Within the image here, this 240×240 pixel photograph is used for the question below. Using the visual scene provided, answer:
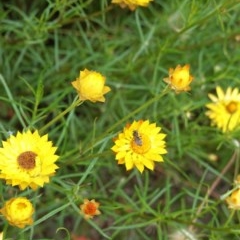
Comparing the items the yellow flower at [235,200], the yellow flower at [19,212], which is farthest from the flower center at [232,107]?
the yellow flower at [19,212]

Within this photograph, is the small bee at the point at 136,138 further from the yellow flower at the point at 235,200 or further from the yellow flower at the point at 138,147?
the yellow flower at the point at 235,200

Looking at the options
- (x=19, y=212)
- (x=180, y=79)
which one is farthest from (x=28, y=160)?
(x=180, y=79)

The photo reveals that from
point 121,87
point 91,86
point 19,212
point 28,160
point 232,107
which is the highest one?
point 121,87

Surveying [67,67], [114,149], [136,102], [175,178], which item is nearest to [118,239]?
[175,178]

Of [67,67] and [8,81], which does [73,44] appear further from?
[8,81]

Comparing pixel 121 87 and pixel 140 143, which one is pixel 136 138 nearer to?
pixel 140 143

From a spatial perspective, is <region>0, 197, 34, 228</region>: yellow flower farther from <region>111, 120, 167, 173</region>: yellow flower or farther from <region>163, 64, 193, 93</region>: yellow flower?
<region>163, 64, 193, 93</region>: yellow flower
